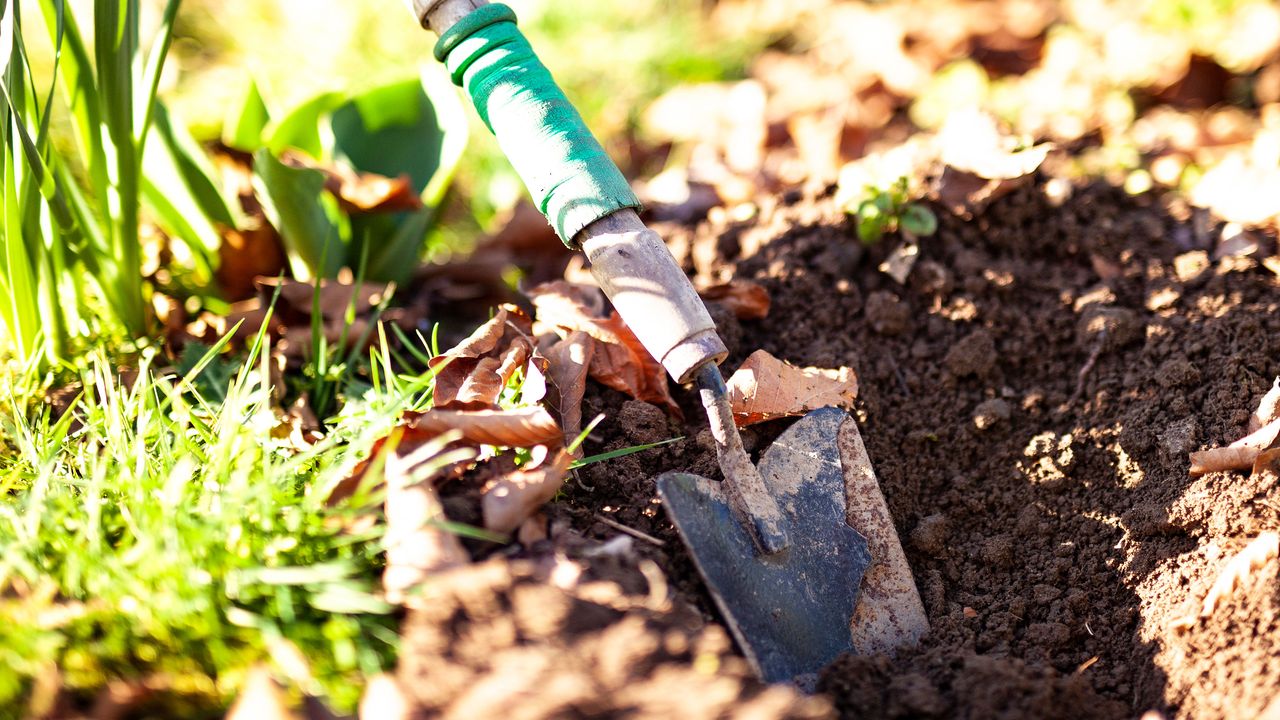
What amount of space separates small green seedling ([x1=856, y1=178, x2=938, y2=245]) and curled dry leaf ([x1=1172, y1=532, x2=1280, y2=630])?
0.87m

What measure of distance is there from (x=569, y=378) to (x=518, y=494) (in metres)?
0.34

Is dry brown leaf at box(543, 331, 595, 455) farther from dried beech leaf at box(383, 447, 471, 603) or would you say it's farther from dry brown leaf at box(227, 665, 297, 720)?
dry brown leaf at box(227, 665, 297, 720)

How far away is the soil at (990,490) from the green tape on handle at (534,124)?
383mm

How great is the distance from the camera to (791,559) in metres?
1.51

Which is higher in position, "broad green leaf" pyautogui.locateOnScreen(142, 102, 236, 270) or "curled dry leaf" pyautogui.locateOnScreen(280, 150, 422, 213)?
"broad green leaf" pyautogui.locateOnScreen(142, 102, 236, 270)

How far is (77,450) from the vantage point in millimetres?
1536

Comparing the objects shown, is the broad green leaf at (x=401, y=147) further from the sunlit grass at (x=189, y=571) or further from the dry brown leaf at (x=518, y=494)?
the dry brown leaf at (x=518, y=494)

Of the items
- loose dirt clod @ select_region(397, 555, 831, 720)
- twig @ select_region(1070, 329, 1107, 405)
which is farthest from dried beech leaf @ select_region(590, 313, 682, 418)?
twig @ select_region(1070, 329, 1107, 405)

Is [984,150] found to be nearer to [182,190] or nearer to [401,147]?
[401,147]

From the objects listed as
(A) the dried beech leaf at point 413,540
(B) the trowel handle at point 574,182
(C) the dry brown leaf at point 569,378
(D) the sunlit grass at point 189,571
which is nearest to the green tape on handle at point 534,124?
(B) the trowel handle at point 574,182

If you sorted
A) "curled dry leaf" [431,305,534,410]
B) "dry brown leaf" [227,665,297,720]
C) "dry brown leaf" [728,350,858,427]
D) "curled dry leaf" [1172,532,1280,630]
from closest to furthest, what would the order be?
"dry brown leaf" [227,665,297,720] < "curled dry leaf" [1172,532,1280,630] < "curled dry leaf" [431,305,534,410] < "dry brown leaf" [728,350,858,427]

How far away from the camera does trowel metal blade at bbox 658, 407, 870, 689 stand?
140cm

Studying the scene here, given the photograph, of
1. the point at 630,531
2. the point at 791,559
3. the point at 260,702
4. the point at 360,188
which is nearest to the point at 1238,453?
the point at 791,559

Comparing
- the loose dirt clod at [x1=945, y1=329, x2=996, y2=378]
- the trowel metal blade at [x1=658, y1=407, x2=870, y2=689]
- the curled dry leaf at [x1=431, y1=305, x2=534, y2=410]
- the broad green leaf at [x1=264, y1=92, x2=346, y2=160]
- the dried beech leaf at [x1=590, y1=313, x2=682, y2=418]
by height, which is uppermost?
the broad green leaf at [x1=264, y1=92, x2=346, y2=160]
